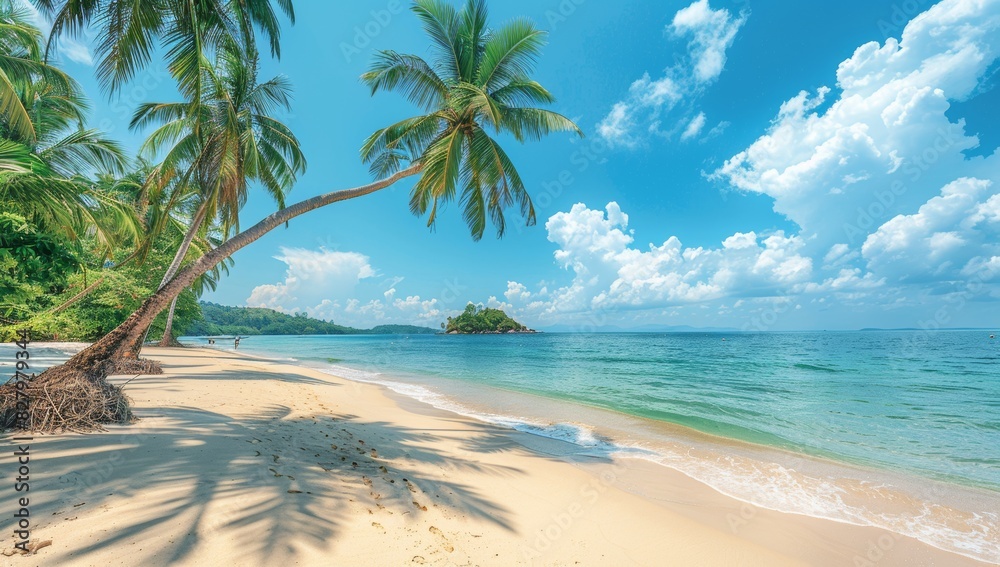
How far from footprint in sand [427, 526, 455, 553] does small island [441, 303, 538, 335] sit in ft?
359

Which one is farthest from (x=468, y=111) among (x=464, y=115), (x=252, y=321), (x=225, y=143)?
(x=252, y=321)

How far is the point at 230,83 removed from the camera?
10289mm

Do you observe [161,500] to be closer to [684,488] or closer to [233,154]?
[684,488]

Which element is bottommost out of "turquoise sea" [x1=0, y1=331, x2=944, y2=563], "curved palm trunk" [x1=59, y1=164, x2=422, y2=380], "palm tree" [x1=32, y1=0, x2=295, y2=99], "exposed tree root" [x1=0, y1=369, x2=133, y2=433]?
"turquoise sea" [x1=0, y1=331, x2=944, y2=563]

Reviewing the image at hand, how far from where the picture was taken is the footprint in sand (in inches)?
121

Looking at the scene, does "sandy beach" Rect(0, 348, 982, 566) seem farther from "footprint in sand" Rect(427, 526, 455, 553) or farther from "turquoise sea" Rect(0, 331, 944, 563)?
"turquoise sea" Rect(0, 331, 944, 563)

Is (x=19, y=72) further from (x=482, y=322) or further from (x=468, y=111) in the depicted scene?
(x=482, y=322)

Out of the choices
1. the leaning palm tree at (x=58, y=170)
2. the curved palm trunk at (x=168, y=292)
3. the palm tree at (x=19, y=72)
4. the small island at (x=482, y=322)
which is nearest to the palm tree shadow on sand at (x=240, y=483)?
the curved palm trunk at (x=168, y=292)

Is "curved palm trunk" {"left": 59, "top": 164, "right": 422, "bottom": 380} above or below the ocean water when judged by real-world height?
above

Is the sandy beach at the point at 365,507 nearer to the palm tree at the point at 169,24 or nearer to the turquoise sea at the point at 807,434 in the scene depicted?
the turquoise sea at the point at 807,434

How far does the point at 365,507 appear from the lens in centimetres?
351

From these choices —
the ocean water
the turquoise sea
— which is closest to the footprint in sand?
the turquoise sea

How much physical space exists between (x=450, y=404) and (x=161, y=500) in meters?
9.37

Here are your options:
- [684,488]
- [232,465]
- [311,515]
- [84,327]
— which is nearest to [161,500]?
[232,465]
